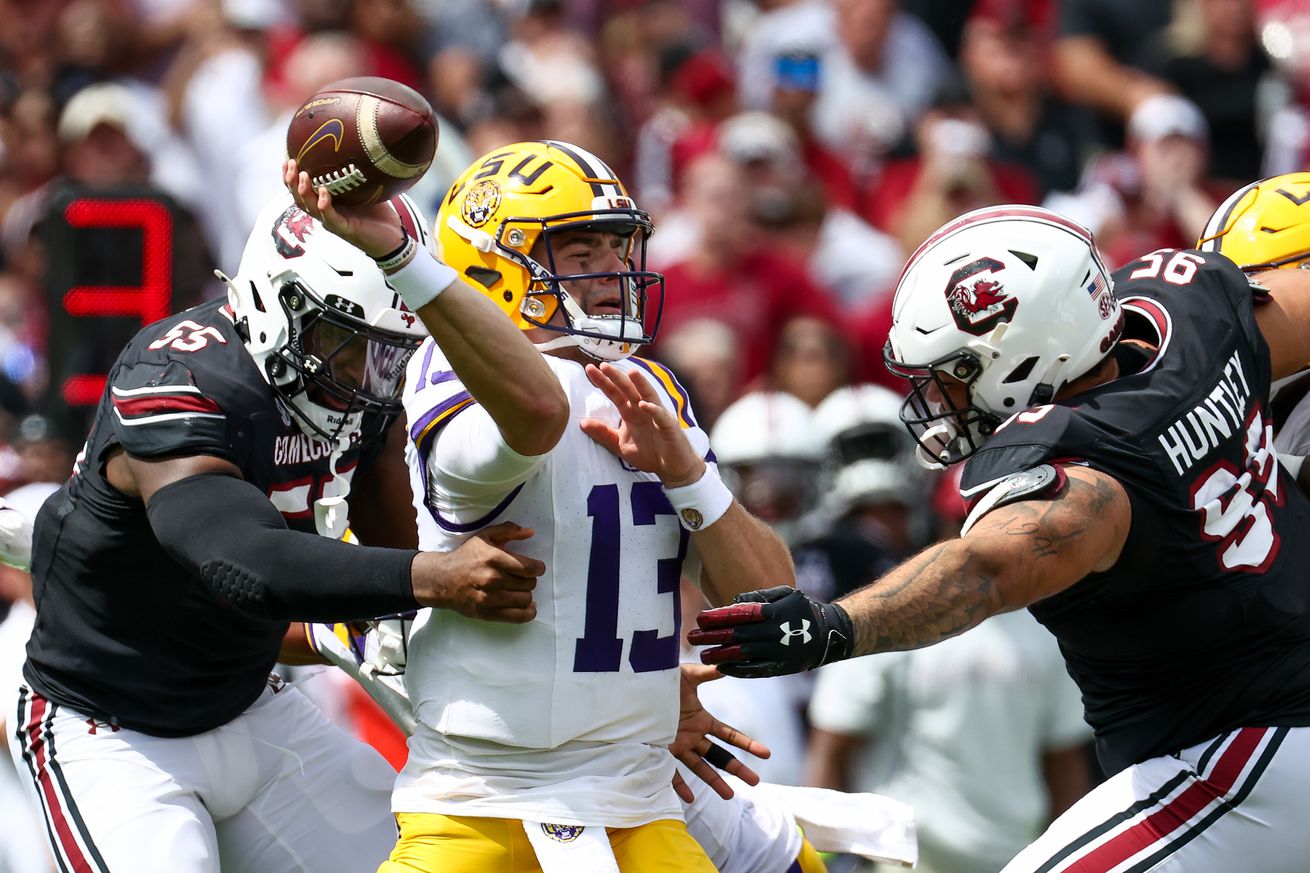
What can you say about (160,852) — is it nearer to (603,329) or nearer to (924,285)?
(603,329)

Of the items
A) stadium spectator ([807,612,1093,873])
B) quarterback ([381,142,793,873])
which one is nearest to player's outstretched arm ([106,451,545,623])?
quarterback ([381,142,793,873])

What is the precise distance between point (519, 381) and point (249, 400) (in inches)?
42.1

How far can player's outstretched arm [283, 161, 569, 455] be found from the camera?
3666mm

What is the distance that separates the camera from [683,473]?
392 cm

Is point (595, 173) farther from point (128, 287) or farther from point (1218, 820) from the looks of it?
point (128, 287)

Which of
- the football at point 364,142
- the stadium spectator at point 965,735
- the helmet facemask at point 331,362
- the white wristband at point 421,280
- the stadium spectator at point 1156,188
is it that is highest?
the stadium spectator at point 1156,188

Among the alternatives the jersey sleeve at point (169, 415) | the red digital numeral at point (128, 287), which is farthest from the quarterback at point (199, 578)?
the red digital numeral at point (128, 287)

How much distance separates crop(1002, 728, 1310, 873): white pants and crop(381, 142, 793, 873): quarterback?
921 mm

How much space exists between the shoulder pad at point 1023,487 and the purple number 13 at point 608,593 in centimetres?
66

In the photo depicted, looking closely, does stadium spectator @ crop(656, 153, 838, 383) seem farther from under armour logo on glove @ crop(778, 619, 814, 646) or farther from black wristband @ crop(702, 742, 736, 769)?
under armour logo on glove @ crop(778, 619, 814, 646)

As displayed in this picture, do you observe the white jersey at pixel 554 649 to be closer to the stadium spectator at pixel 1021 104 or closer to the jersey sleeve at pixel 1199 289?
the jersey sleeve at pixel 1199 289

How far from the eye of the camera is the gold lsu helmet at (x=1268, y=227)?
5.07 meters

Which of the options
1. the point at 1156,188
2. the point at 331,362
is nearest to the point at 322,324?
the point at 331,362

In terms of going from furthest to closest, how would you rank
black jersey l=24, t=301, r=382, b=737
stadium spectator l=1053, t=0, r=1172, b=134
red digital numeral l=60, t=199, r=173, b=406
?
stadium spectator l=1053, t=0, r=1172, b=134
red digital numeral l=60, t=199, r=173, b=406
black jersey l=24, t=301, r=382, b=737
